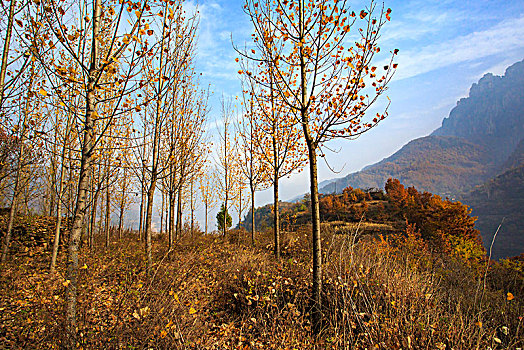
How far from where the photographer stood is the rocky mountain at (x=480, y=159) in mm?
68000

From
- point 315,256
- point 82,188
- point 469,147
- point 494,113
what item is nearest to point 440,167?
point 469,147

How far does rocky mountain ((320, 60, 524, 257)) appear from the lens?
6800 cm

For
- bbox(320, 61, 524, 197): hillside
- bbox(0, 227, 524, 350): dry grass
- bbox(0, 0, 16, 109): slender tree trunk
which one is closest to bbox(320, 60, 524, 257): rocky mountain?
bbox(320, 61, 524, 197): hillside

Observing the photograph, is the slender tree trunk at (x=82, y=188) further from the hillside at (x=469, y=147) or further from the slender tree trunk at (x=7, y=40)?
the hillside at (x=469, y=147)

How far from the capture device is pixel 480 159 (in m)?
133

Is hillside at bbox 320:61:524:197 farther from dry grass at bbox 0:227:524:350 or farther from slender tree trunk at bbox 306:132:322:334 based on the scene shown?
slender tree trunk at bbox 306:132:322:334

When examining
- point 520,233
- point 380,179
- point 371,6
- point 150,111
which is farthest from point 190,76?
point 380,179

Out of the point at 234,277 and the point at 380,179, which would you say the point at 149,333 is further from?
the point at 380,179

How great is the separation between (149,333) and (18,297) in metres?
3.61

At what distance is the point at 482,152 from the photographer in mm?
138500

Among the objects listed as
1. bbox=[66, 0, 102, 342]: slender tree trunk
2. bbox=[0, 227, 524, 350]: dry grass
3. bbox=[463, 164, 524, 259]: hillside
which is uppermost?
bbox=[66, 0, 102, 342]: slender tree trunk

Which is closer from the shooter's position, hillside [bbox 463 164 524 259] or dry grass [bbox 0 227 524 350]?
dry grass [bbox 0 227 524 350]

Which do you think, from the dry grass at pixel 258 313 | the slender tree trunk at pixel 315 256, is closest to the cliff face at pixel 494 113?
the dry grass at pixel 258 313

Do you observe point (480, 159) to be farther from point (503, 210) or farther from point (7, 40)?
point (7, 40)
